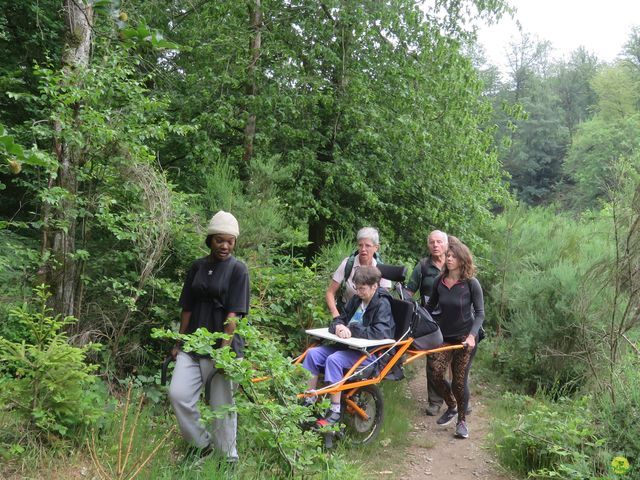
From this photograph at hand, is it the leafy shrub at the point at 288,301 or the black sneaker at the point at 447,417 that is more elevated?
the leafy shrub at the point at 288,301

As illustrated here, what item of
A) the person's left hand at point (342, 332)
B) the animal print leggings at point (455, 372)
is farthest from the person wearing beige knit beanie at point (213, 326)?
the animal print leggings at point (455, 372)

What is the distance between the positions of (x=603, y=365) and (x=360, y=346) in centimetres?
356

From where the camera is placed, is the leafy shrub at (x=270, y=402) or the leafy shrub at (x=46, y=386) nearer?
the leafy shrub at (x=270, y=402)

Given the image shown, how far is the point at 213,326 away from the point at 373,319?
197 centimetres

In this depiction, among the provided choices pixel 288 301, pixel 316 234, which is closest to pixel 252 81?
pixel 316 234

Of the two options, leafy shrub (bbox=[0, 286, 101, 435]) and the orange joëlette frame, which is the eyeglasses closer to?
the orange joëlette frame

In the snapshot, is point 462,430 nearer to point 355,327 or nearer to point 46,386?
point 355,327

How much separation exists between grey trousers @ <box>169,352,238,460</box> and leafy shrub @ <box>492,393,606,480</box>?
2.47m

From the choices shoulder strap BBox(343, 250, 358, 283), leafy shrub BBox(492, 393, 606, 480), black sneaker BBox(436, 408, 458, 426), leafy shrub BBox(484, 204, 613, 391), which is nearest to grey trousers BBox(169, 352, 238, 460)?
shoulder strap BBox(343, 250, 358, 283)

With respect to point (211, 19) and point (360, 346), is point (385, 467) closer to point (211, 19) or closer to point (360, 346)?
point (360, 346)

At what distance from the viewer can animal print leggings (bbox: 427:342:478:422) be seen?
5.87m

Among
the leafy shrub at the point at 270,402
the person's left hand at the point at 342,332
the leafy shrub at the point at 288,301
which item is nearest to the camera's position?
the leafy shrub at the point at 270,402

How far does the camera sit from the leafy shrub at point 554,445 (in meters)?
4.50

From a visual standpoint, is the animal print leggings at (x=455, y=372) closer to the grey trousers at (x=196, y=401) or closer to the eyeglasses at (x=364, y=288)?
the eyeglasses at (x=364, y=288)
